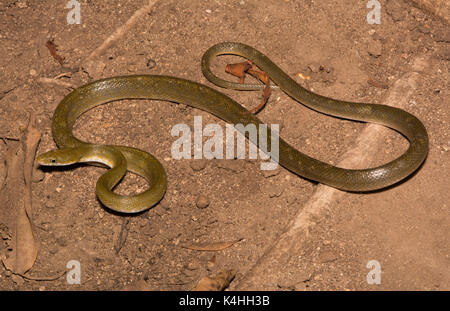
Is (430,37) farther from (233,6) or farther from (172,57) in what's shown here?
(172,57)

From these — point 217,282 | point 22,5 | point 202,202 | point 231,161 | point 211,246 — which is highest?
point 22,5

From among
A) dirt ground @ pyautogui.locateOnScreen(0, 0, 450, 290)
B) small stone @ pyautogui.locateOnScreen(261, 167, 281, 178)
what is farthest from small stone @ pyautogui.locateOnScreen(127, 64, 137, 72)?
small stone @ pyautogui.locateOnScreen(261, 167, 281, 178)

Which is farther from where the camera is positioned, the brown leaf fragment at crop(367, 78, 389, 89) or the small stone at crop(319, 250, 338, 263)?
the brown leaf fragment at crop(367, 78, 389, 89)

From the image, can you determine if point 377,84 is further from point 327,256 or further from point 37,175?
point 37,175

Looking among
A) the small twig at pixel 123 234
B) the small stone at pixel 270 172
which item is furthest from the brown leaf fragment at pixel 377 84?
the small twig at pixel 123 234

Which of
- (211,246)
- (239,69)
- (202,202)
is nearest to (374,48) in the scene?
(239,69)

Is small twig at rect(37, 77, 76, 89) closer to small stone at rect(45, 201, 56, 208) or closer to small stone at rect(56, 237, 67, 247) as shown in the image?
small stone at rect(45, 201, 56, 208)

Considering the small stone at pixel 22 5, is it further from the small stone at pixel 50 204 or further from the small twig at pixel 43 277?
the small twig at pixel 43 277

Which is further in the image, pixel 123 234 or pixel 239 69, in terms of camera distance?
pixel 239 69
